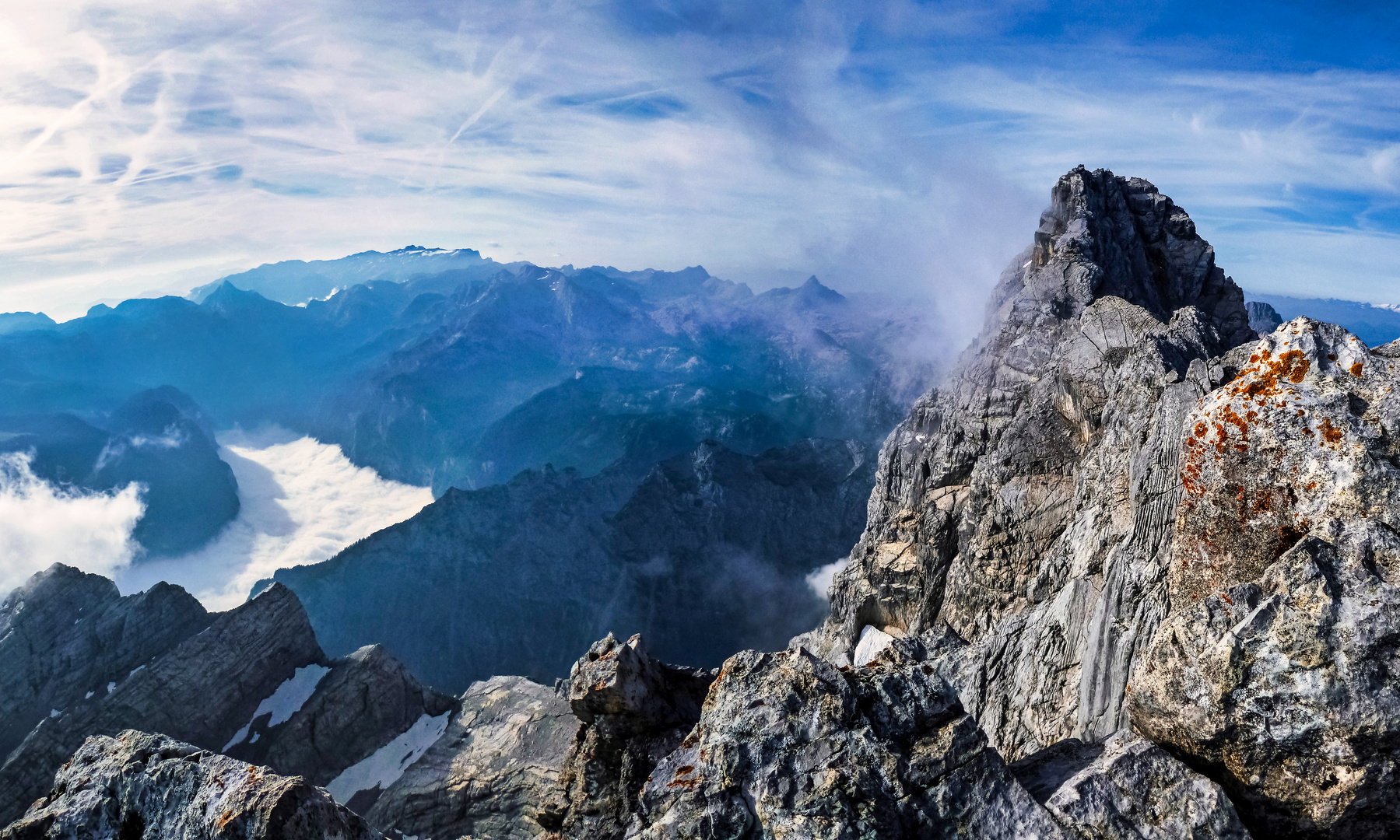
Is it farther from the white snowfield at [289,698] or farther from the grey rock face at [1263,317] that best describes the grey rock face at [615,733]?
the grey rock face at [1263,317]

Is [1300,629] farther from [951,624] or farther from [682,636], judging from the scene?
[682,636]

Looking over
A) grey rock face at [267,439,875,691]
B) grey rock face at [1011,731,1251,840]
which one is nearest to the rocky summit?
grey rock face at [1011,731,1251,840]

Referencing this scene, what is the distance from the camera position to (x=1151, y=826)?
9516 mm

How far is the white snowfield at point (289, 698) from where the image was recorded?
280ft

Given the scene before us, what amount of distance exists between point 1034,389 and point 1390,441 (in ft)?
99.5

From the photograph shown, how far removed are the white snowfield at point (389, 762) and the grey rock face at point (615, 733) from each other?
72.2 meters

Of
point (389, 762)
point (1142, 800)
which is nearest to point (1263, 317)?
point (1142, 800)

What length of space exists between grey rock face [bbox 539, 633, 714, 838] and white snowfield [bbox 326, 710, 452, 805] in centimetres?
7224

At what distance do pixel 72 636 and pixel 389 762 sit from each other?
55178mm

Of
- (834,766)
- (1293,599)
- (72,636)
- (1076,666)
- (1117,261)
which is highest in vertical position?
(1117,261)

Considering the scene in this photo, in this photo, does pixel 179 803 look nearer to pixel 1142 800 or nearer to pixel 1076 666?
pixel 1142 800

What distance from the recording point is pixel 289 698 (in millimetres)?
88438

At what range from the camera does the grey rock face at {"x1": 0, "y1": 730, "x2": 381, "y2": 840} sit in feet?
45.2

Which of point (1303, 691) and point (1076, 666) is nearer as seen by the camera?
point (1303, 691)
